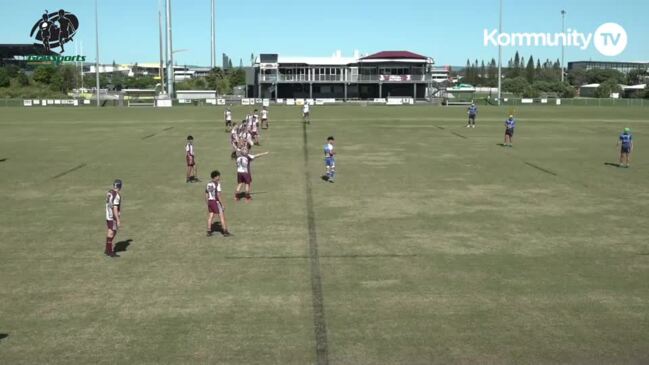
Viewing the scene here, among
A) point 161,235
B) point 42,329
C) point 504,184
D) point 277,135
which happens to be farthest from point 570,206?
point 277,135

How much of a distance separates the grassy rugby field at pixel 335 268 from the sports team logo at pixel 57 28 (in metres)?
86.4

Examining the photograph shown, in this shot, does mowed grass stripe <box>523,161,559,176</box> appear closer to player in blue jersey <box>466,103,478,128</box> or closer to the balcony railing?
player in blue jersey <box>466,103,478,128</box>

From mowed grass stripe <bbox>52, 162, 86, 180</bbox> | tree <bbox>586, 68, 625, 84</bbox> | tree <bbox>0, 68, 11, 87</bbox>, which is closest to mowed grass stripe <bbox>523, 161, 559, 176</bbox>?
mowed grass stripe <bbox>52, 162, 86, 180</bbox>

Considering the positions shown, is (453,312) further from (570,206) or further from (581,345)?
(570,206)

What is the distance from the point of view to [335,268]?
1220cm

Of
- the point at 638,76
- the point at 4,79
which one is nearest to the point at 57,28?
the point at 4,79

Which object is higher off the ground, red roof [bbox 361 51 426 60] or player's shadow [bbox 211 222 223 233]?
red roof [bbox 361 51 426 60]

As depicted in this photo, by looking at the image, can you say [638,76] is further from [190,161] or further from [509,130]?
[190,161]

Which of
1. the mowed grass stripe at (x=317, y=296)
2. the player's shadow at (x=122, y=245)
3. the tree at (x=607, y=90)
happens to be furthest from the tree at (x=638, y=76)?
the player's shadow at (x=122, y=245)

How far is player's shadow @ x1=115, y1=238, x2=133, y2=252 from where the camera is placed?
13680 mm

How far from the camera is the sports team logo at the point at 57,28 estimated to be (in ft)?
339

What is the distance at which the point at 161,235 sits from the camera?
15.0 m

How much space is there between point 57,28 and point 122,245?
104896mm

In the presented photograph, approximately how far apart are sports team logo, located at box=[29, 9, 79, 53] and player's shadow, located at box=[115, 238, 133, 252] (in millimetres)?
99500
